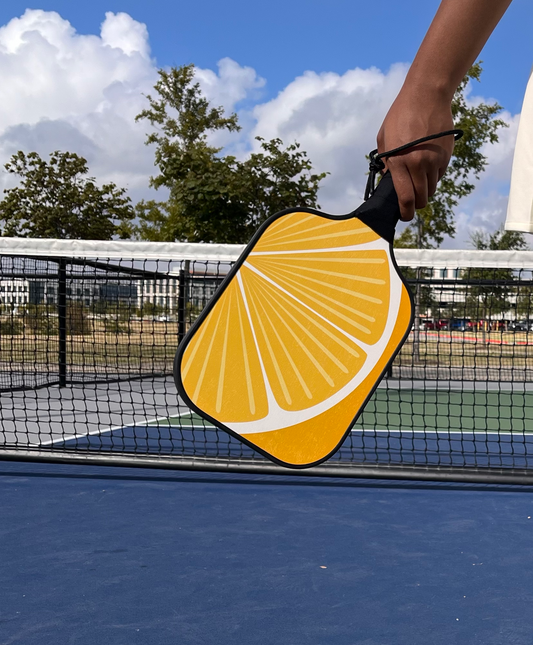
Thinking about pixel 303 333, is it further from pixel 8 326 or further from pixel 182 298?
pixel 8 326

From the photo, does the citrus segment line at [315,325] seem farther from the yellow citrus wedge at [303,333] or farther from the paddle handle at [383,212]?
the paddle handle at [383,212]

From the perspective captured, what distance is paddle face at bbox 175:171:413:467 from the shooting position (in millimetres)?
833

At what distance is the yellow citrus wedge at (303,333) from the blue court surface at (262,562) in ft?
6.55

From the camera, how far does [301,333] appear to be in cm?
88

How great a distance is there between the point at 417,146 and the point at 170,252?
4.94m

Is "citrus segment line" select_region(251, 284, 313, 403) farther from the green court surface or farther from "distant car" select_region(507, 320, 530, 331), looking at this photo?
"distant car" select_region(507, 320, 530, 331)

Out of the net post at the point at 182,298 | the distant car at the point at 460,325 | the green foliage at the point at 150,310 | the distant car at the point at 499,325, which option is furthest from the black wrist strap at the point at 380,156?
the green foliage at the point at 150,310

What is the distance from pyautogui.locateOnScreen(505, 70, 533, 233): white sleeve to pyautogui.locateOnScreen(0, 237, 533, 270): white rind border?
4.35 m

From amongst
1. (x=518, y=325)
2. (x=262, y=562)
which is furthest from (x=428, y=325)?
(x=262, y=562)

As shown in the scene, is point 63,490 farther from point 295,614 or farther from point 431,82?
point 431,82

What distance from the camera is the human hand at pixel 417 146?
85 cm

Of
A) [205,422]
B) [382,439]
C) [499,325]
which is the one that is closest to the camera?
Answer: [205,422]

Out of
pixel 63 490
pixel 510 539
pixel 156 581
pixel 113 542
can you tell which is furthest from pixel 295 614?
pixel 63 490

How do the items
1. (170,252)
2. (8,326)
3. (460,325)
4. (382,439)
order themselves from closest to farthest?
1. (170,252)
2. (382,439)
3. (460,325)
4. (8,326)
